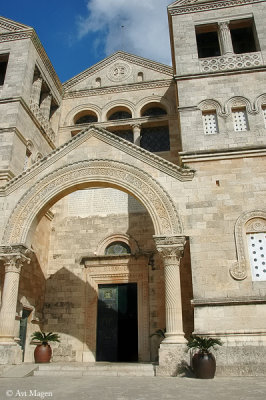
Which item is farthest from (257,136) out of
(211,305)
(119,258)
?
(119,258)

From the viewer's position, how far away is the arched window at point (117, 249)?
16.0m

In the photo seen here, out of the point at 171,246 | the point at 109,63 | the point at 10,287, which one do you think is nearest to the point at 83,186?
the point at 171,246

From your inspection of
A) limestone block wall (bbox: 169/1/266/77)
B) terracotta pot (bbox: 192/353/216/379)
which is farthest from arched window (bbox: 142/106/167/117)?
terracotta pot (bbox: 192/353/216/379)

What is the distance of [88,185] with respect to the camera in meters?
12.9

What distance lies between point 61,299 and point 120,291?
2.64 metres

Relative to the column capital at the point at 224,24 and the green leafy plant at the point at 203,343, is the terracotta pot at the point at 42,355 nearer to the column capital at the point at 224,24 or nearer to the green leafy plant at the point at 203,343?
the green leafy plant at the point at 203,343

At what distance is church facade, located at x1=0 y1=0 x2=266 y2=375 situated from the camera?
35.5 ft

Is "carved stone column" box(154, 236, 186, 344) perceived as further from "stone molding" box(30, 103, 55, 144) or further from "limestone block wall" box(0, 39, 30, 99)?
"limestone block wall" box(0, 39, 30, 99)

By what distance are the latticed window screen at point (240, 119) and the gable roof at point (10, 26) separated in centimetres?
1105

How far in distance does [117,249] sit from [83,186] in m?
4.37

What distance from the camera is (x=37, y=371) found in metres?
10.4

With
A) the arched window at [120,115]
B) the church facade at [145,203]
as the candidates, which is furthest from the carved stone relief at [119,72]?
the arched window at [120,115]

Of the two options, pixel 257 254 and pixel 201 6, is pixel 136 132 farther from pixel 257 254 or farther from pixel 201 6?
pixel 257 254

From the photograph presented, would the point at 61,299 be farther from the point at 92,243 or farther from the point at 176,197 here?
the point at 176,197
